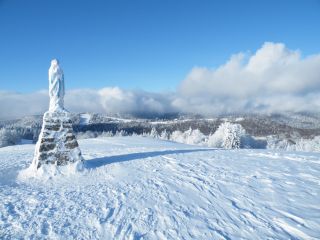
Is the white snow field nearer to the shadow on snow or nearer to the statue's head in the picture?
the shadow on snow

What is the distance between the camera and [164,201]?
1020cm

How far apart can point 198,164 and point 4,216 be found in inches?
377

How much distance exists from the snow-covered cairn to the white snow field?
3.25 feet

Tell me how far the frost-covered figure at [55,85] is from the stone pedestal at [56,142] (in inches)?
17.0

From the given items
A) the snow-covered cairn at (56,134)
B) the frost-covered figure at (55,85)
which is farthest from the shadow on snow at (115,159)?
the frost-covered figure at (55,85)

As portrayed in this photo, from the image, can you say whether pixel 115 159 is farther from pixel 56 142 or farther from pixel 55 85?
pixel 55 85

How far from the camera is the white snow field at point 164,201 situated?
813 cm

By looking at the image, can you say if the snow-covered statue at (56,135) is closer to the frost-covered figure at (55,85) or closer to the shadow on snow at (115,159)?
the frost-covered figure at (55,85)

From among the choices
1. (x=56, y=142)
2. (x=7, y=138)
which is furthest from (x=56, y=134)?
(x=7, y=138)

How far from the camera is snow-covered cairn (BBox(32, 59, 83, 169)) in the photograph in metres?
13.5

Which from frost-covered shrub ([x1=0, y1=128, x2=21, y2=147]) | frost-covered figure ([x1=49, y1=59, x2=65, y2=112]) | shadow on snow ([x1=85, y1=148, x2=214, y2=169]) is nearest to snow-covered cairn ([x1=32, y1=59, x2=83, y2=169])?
frost-covered figure ([x1=49, y1=59, x2=65, y2=112])

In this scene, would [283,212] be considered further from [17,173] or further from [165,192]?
[17,173]

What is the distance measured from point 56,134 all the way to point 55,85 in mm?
2515

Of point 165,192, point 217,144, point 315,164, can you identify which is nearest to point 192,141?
point 217,144
